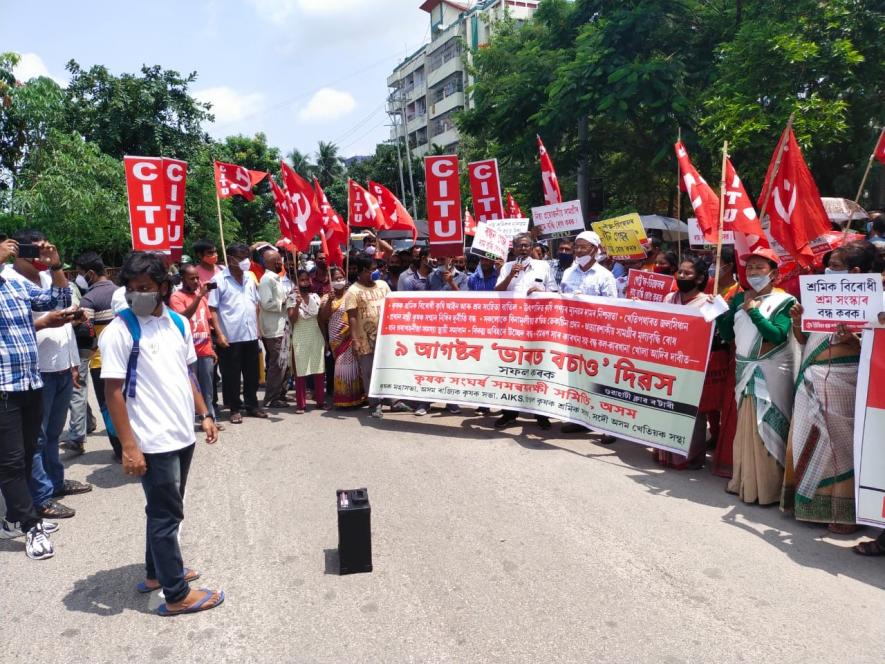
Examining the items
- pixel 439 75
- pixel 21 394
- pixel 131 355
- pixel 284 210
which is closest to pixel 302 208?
pixel 284 210

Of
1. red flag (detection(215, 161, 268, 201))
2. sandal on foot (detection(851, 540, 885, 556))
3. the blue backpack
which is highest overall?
red flag (detection(215, 161, 268, 201))

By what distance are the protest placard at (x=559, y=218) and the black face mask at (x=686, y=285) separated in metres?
2.69

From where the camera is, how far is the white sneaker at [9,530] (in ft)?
14.9

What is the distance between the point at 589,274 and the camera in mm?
6871

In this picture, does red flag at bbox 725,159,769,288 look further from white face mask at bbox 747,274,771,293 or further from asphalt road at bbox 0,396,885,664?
asphalt road at bbox 0,396,885,664

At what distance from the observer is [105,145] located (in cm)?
2308

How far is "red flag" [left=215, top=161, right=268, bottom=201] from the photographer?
30.8 feet

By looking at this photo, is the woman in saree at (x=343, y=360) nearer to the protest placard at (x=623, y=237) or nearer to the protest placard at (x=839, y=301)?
the protest placard at (x=623, y=237)

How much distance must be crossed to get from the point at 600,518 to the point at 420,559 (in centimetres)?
135

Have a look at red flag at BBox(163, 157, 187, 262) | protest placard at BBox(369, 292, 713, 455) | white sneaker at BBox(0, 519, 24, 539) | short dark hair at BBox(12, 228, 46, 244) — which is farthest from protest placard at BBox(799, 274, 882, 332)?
red flag at BBox(163, 157, 187, 262)

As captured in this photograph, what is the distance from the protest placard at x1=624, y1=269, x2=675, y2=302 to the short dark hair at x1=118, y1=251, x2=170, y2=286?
13.9ft

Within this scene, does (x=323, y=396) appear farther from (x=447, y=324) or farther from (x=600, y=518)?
(x=600, y=518)

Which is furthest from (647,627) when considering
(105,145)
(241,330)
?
(105,145)

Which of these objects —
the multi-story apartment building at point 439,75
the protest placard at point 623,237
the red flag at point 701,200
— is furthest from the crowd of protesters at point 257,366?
Answer: the multi-story apartment building at point 439,75
